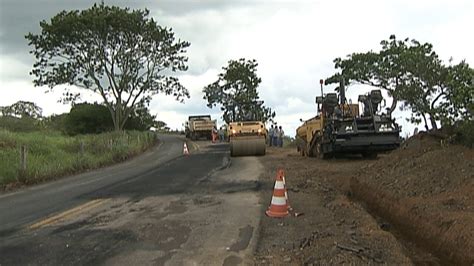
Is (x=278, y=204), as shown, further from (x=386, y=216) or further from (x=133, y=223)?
(x=133, y=223)

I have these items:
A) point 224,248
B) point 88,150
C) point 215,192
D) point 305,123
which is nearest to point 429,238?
point 224,248

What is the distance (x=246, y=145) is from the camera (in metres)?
Result: 25.7

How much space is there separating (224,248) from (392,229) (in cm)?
372

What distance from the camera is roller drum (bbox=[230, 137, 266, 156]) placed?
2558cm

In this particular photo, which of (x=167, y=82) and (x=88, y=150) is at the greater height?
(x=167, y=82)

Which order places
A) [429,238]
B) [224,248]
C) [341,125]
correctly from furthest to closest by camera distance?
[341,125] < [429,238] < [224,248]

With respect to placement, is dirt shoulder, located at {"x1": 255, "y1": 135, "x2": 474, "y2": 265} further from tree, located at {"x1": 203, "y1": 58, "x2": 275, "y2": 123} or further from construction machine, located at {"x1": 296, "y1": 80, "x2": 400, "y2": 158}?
tree, located at {"x1": 203, "y1": 58, "x2": 275, "y2": 123}

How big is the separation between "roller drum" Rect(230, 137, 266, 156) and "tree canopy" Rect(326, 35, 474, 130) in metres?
6.50

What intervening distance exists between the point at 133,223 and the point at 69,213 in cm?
183

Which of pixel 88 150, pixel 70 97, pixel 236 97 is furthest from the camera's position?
pixel 236 97

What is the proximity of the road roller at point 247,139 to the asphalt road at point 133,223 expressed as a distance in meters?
10.7

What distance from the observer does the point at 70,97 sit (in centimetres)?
4559

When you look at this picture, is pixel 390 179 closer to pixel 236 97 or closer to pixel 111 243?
pixel 111 243

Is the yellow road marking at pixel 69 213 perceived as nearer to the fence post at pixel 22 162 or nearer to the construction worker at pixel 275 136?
the fence post at pixel 22 162
